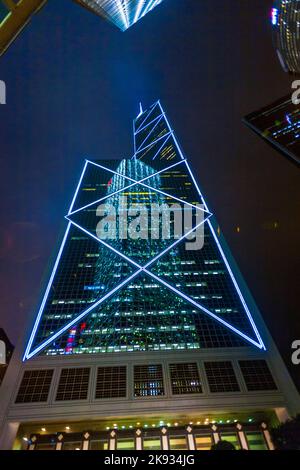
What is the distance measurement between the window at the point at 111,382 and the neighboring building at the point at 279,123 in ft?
128

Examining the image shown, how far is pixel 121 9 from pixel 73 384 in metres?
34.3

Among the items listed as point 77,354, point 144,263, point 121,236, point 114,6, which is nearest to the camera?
A: point 114,6

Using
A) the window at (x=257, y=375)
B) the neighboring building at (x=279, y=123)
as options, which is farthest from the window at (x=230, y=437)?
the neighboring building at (x=279, y=123)

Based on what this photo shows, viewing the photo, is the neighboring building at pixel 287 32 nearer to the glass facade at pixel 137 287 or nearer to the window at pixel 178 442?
the glass facade at pixel 137 287

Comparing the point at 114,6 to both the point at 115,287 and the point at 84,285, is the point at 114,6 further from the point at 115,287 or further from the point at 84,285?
the point at 84,285

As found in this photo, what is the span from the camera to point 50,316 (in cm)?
4191

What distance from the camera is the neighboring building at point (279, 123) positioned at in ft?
163

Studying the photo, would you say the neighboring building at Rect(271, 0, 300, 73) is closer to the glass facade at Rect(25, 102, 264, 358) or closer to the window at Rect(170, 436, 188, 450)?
the glass facade at Rect(25, 102, 264, 358)

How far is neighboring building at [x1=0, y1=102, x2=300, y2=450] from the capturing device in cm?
3127

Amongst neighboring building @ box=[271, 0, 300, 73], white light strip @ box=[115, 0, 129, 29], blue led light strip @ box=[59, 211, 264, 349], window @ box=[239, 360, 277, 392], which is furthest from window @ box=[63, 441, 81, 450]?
neighboring building @ box=[271, 0, 300, 73]

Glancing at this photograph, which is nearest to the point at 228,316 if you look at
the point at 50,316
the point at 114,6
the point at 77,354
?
the point at 77,354

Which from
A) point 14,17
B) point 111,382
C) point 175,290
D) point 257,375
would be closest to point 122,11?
point 14,17

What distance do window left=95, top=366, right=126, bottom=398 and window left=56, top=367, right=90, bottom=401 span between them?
1350mm

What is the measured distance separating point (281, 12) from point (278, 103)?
3188 cm
